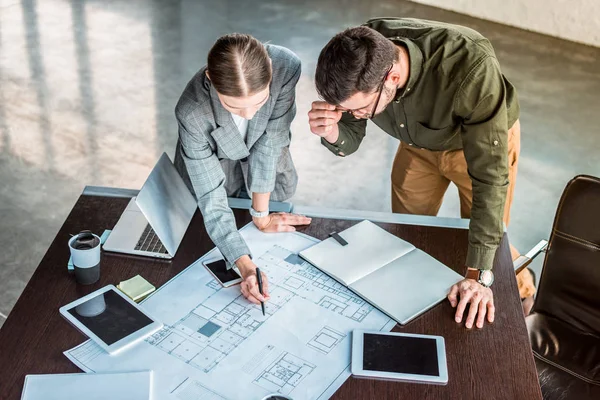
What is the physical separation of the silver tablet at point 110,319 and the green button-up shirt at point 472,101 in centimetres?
93

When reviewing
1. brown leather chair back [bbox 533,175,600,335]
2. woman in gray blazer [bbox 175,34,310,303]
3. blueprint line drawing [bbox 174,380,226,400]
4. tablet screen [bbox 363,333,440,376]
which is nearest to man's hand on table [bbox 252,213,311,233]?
woman in gray blazer [bbox 175,34,310,303]

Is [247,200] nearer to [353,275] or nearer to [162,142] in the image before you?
[353,275]

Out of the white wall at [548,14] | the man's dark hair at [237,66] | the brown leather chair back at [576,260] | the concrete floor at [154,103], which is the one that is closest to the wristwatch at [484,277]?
the brown leather chair back at [576,260]

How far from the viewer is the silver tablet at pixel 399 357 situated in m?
1.71

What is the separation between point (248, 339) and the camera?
1.82m

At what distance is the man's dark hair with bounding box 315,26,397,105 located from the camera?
1.82m

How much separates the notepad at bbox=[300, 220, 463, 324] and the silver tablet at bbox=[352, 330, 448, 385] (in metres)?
0.08

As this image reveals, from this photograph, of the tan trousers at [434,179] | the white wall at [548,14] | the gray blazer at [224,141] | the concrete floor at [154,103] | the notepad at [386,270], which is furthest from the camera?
the white wall at [548,14]

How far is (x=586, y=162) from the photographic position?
4.45 m

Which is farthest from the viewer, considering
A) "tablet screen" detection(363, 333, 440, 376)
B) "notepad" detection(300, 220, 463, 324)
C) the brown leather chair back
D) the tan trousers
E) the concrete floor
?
the concrete floor

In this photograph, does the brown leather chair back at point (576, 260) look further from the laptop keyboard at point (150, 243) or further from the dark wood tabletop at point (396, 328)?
the laptop keyboard at point (150, 243)

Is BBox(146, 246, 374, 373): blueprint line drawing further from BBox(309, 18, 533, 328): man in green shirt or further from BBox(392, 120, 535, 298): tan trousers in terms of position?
BBox(392, 120, 535, 298): tan trousers

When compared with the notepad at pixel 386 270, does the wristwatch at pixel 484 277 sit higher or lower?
higher

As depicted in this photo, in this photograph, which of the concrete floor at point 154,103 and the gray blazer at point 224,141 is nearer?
the gray blazer at point 224,141
